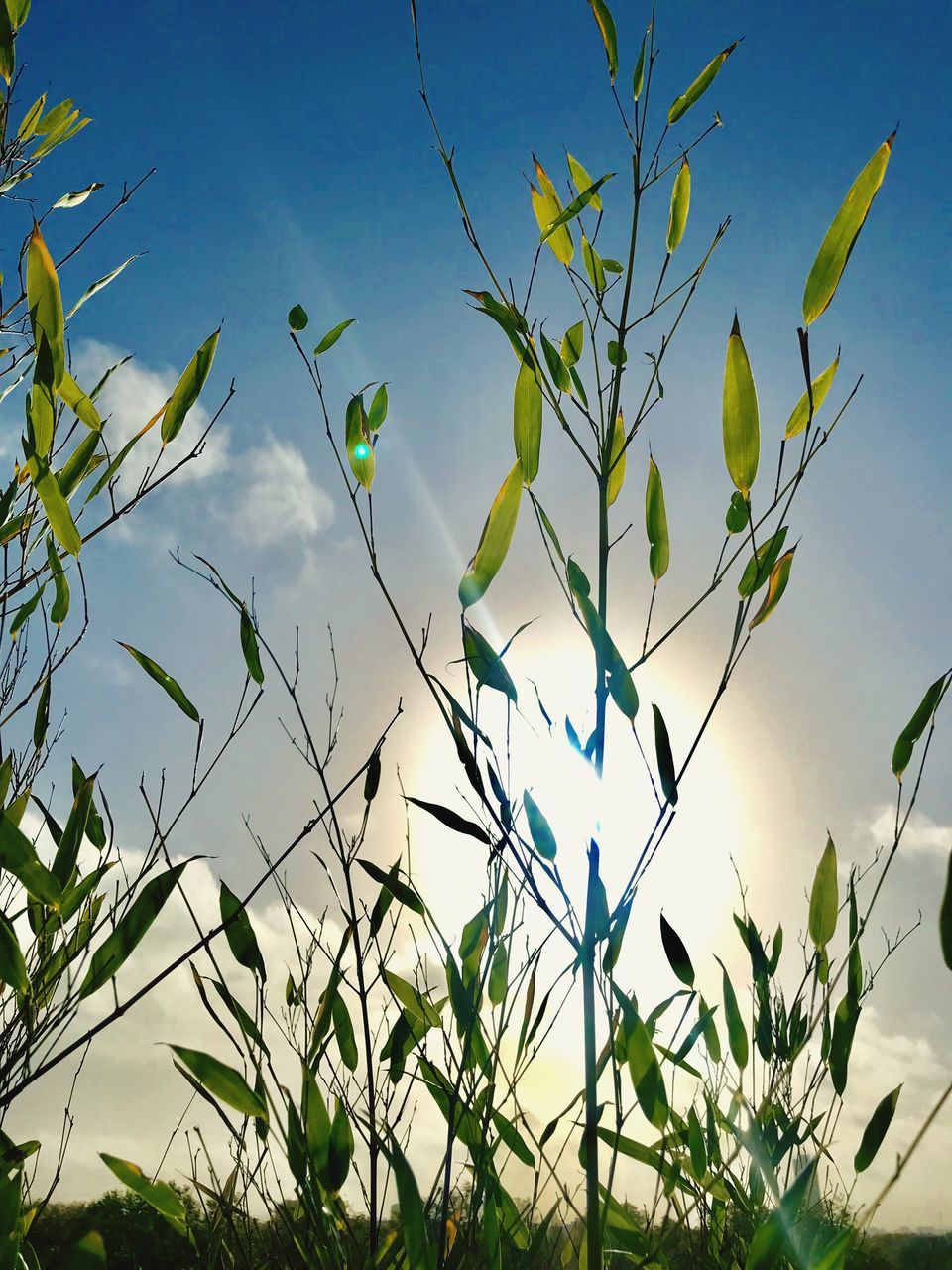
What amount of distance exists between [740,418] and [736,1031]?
95 centimetres

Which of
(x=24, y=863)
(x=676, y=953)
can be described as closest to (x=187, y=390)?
(x=24, y=863)

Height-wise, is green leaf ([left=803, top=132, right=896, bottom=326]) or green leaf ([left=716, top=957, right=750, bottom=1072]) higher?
green leaf ([left=803, top=132, right=896, bottom=326])

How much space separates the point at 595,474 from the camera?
88 cm

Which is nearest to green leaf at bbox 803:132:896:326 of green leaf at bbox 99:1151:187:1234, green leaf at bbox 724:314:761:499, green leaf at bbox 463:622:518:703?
green leaf at bbox 724:314:761:499

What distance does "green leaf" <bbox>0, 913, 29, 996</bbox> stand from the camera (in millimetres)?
757

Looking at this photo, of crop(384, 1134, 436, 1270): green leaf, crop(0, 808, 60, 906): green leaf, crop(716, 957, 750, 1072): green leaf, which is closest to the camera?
crop(384, 1134, 436, 1270): green leaf

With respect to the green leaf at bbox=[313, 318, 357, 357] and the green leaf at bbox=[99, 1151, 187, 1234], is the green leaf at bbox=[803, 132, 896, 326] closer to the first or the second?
the green leaf at bbox=[313, 318, 357, 357]

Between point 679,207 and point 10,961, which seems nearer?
point 10,961

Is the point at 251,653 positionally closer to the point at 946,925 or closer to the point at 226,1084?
the point at 226,1084

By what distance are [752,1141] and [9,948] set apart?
0.78 metres

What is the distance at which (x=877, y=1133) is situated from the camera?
0.88 meters

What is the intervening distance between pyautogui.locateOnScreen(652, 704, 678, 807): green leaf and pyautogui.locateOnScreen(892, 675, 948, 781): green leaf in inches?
9.7

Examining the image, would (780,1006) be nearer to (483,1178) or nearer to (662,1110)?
(662,1110)

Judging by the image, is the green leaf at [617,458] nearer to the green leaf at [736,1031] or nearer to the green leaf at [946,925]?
the green leaf at [946,925]
